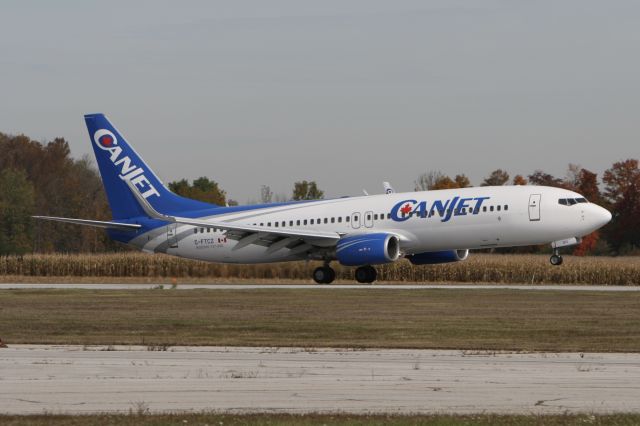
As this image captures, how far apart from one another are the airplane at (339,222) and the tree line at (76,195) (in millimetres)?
35173

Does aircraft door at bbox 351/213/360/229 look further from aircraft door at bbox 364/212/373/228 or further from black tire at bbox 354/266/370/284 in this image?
black tire at bbox 354/266/370/284

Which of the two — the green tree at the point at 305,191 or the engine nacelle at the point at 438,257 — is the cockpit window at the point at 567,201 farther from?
the green tree at the point at 305,191

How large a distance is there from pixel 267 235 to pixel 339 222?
3.14 m

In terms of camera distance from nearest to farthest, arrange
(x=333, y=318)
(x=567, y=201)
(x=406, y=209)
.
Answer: (x=333, y=318)
(x=567, y=201)
(x=406, y=209)

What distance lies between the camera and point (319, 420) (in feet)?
42.6

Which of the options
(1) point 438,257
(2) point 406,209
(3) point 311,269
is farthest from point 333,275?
(3) point 311,269

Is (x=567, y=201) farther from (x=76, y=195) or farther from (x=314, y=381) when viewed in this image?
(x=76, y=195)

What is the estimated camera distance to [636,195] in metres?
101

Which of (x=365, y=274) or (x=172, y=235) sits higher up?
(x=172, y=235)

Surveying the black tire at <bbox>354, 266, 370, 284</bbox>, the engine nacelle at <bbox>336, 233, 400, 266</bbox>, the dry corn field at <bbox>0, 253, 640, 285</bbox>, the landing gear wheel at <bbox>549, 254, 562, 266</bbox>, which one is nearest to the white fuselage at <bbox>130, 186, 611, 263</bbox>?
Answer: the engine nacelle at <bbox>336, 233, 400, 266</bbox>

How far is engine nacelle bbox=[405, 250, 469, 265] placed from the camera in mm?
50562

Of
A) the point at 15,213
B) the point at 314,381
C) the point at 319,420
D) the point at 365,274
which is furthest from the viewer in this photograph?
the point at 15,213

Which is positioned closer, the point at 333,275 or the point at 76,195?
the point at 333,275

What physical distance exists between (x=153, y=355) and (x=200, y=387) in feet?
14.7
